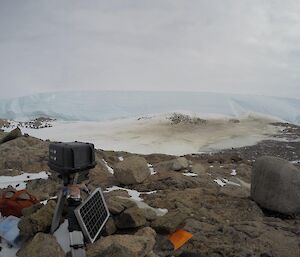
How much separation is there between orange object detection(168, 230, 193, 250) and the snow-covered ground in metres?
12.5

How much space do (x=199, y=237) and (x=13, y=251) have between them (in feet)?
7.17

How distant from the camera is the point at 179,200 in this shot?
19.5 feet

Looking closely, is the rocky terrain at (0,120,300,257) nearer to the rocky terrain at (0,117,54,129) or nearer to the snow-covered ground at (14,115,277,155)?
the snow-covered ground at (14,115,277,155)

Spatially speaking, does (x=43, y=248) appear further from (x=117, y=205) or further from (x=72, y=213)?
(x=117, y=205)

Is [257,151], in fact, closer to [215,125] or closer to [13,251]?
[215,125]

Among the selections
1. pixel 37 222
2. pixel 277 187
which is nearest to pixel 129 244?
pixel 37 222

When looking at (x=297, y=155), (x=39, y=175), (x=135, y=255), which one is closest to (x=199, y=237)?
(x=135, y=255)

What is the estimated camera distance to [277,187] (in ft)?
19.9

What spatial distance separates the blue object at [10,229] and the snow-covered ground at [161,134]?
1256cm

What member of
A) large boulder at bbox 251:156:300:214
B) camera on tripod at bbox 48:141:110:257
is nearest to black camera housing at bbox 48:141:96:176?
camera on tripod at bbox 48:141:110:257

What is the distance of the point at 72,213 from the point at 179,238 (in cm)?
174

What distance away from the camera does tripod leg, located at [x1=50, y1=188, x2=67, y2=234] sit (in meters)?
3.55

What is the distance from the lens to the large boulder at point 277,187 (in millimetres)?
6023

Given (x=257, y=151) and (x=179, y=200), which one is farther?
(x=257, y=151)
